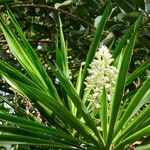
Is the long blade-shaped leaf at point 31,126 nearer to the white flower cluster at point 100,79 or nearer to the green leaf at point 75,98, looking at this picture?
the green leaf at point 75,98

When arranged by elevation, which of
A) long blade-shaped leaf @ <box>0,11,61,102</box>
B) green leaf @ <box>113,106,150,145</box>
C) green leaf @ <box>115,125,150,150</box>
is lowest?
green leaf @ <box>115,125,150,150</box>

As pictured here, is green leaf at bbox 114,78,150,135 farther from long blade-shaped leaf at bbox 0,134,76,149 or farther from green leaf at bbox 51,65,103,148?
long blade-shaped leaf at bbox 0,134,76,149

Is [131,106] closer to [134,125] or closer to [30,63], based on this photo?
[134,125]

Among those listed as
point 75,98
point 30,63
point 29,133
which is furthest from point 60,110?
point 30,63

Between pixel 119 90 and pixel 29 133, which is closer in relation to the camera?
pixel 119 90

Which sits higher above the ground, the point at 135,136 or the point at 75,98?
the point at 75,98

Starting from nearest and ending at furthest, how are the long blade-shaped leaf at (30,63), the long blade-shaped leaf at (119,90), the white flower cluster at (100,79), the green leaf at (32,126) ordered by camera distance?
the long blade-shaped leaf at (119,90) → the green leaf at (32,126) → the white flower cluster at (100,79) → the long blade-shaped leaf at (30,63)

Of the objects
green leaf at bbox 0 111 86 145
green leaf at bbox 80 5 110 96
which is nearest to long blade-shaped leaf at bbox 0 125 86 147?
green leaf at bbox 0 111 86 145

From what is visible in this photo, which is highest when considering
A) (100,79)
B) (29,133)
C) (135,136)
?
(100,79)

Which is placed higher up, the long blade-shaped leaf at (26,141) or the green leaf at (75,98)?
the green leaf at (75,98)

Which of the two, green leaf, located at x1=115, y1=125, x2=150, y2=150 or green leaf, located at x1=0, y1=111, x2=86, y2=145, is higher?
green leaf, located at x1=0, y1=111, x2=86, y2=145

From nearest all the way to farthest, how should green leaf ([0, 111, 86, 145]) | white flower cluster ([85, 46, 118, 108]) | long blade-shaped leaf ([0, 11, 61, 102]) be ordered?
green leaf ([0, 111, 86, 145]) < white flower cluster ([85, 46, 118, 108]) < long blade-shaped leaf ([0, 11, 61, 102])

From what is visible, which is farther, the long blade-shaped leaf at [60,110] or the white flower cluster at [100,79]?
the white flower cluster at [100,79]

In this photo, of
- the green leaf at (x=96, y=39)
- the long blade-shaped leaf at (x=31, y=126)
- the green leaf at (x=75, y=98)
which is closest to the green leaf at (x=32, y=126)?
the long blade-shaped leaf at (x=31, y=126)
